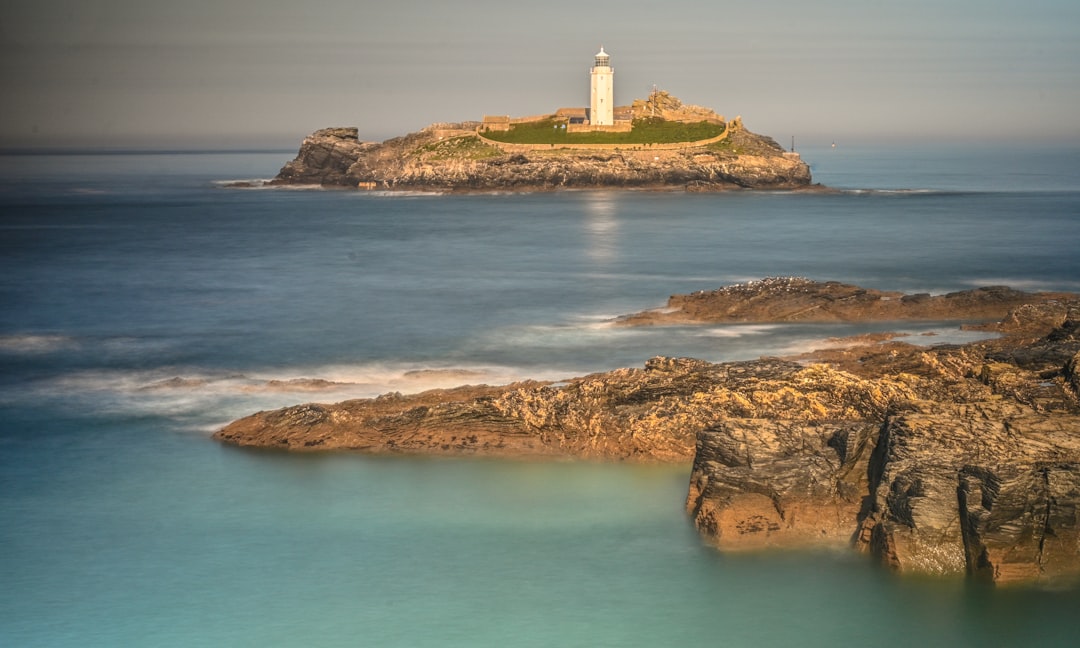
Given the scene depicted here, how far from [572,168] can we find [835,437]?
2965 inches

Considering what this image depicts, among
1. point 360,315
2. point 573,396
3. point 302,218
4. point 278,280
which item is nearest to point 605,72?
point 302,218

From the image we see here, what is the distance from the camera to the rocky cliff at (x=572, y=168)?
275 feet

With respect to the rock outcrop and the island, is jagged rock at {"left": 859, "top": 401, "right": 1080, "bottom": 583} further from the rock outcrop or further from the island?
the island

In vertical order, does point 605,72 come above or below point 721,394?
above

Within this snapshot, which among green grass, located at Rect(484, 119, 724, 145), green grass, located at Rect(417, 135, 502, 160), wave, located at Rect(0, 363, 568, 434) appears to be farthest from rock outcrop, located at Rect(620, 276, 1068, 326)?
green grass, located at Rect(417, 135, 502, 160)

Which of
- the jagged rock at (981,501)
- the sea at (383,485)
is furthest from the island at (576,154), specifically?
the jagged rock at (981,501)

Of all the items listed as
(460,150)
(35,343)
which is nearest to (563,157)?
(460,150)

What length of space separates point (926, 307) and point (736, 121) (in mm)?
68978

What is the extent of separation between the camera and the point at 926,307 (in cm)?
2259

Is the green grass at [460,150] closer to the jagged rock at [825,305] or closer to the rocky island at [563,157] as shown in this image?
the rocky island at [563,157]

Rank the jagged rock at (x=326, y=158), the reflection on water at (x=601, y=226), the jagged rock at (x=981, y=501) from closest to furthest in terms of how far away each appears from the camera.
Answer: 1. the jagged rock at (x=981, y=501)
2. the reflection on water at (x=601, y=226)
3. the jagged rock at (x=326, y=158)

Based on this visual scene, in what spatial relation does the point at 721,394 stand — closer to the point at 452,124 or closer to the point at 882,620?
the point at 882,620

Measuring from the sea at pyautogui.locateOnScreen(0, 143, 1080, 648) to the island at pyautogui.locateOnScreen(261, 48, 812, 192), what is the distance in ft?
141

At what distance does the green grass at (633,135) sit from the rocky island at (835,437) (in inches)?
2826
